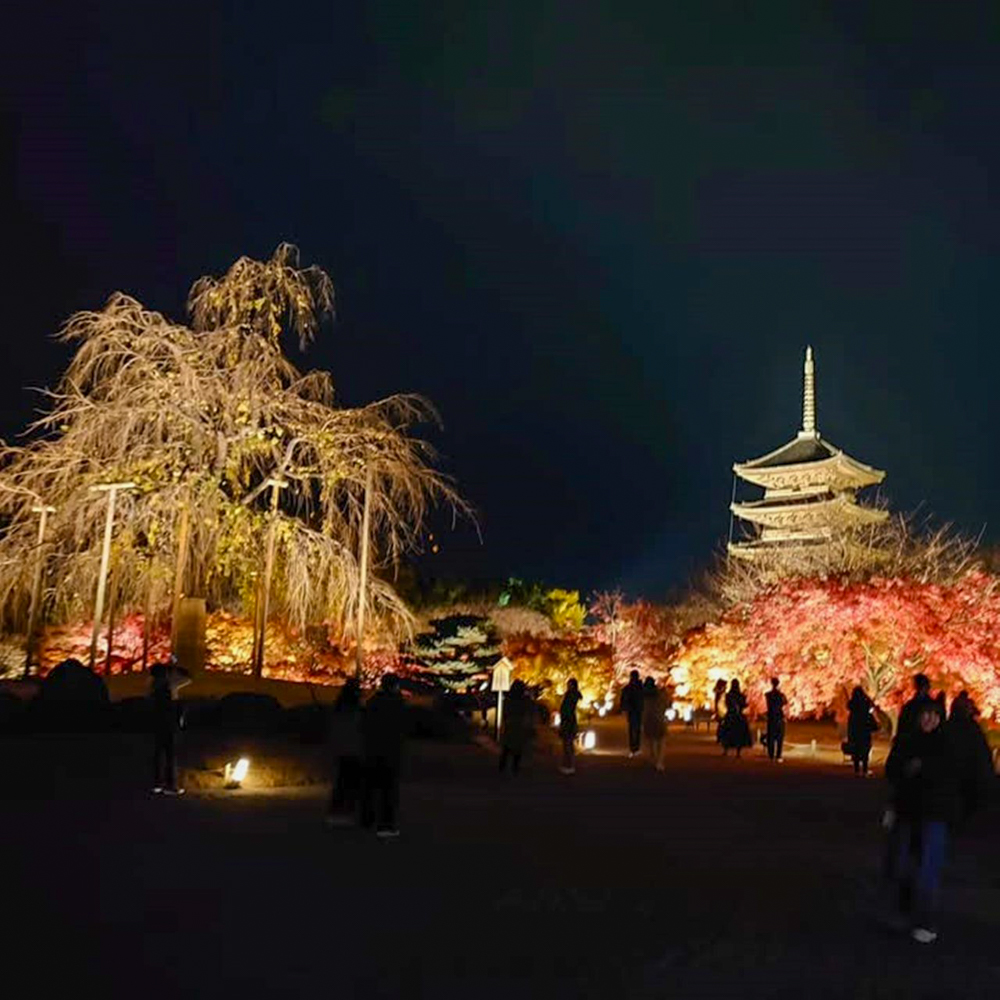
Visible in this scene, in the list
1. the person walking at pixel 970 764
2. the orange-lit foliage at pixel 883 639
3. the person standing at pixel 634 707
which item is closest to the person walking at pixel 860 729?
the person standing at pixel 634 707

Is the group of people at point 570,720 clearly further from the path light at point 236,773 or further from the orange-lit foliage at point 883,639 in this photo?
the orange-lit foliage at point 883,639

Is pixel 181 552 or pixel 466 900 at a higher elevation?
pixel 181 552

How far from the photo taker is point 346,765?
12289 mm

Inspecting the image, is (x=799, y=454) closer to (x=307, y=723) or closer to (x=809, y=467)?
(x=809, y=467)

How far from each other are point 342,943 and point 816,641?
77.3 feet

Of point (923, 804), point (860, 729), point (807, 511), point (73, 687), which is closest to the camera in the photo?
point (923, 804)

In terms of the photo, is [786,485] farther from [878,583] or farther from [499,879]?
[499,879]

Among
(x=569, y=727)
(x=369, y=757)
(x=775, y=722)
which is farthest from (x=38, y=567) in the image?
(x=369, y=757)

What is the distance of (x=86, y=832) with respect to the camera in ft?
37.0

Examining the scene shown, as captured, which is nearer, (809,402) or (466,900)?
(466,900)

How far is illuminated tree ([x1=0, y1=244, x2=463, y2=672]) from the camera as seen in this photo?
84.9 ft

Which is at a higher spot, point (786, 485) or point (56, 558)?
point (786, 485)

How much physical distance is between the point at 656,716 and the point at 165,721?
9928 millimetres

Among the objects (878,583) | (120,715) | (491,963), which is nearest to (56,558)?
(120,715)
